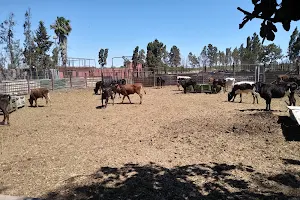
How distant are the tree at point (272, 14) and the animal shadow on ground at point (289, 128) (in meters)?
5.17

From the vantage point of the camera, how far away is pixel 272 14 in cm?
224

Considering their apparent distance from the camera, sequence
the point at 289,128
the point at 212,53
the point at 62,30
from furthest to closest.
Result: the point at 212,53
the point at 62,30
the point at 289,128

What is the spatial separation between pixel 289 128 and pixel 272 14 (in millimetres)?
6275

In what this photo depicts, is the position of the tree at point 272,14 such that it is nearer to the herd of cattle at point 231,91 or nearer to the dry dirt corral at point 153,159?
the dry dirt corral at point 153,159

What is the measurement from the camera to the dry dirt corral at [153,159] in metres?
4.07

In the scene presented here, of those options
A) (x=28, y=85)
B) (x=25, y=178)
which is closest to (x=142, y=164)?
(x=25, y=178)

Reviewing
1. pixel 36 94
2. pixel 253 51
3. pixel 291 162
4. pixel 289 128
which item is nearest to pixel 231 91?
pixel 289 128

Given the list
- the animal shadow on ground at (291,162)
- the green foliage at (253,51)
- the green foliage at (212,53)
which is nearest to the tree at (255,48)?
the green foliage at (253,51)

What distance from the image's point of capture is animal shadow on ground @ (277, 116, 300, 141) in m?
6.75

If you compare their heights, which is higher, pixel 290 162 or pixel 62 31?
pixel 62 31

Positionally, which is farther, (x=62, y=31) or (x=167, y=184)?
(x=62, y=31)

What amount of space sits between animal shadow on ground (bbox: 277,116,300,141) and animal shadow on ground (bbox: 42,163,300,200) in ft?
8.40

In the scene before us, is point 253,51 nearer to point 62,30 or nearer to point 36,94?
point 62,30

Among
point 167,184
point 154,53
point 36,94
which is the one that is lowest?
point 167,184
